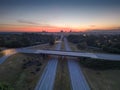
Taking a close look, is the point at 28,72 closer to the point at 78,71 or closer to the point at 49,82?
the point at 49,82

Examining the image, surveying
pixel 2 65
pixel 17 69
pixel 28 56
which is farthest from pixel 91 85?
pixel 28 56

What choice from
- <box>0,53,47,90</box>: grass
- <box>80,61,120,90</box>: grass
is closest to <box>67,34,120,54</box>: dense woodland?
<box>80,61,120,90</box>: grass

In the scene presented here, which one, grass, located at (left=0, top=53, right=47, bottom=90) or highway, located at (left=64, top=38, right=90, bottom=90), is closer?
highway, located at (left=64, top=38, right=90, bottom=90)

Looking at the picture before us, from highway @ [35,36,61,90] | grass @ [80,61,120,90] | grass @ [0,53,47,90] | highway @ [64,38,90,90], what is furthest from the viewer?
grass @ [0,53,47,90]

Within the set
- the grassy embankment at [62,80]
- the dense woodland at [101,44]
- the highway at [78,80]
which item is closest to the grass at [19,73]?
the grassy embankment at [62,80]

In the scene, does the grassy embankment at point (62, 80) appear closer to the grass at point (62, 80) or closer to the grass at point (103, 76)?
the grass at point (62, 80)

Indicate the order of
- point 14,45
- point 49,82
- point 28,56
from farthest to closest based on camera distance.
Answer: point 14,45, point 28,56, point 49,82

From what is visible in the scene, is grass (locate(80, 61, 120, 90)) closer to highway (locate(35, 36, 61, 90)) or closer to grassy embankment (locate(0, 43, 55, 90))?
highway (locate(35, 36, 61, 90))

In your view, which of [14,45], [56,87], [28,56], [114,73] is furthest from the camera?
[14,45]
